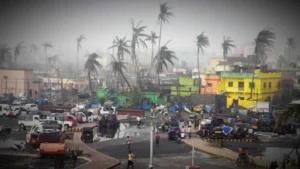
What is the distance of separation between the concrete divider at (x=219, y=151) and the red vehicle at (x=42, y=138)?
5188 mm

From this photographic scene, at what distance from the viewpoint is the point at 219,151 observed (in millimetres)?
13648

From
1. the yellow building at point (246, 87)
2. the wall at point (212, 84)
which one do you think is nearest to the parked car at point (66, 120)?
the yellow building at point (246, 87)

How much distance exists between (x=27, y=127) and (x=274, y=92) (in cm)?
2051

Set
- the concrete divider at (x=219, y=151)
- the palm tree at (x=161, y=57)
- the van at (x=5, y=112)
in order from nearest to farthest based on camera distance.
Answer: the concrete divider at (x=219, y=151) → the van at (x=5, y=112) → the palm tree at (x=161, y=57)

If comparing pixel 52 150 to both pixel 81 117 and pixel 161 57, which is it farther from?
pixel 161 57

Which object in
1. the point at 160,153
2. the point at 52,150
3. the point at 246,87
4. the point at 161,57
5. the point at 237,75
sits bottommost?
the point at 160,153

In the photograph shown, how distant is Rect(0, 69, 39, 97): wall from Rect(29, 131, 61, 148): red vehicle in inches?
785

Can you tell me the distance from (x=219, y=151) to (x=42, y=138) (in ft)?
21.6

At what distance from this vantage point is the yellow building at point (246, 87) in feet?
92.2

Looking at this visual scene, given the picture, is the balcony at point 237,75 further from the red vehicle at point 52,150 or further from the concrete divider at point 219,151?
the red vehicle at point 52,150

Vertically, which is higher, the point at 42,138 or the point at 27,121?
the point at 27,121

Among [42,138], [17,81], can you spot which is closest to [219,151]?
[42,138]

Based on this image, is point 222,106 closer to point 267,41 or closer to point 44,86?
point 267,41

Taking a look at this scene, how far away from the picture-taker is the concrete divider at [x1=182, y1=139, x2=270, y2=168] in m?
12.0
